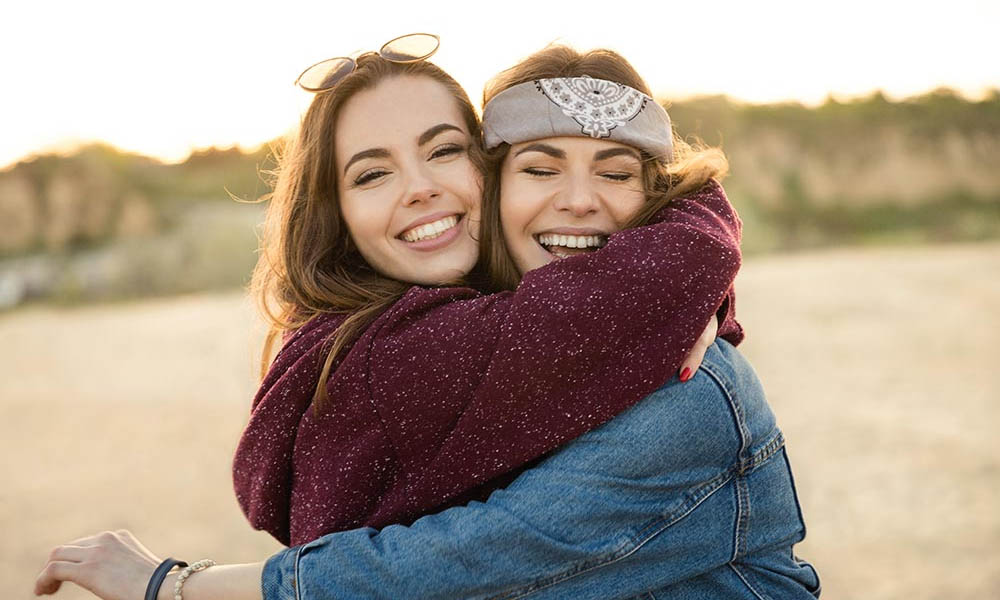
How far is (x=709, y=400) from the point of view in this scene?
1.95m

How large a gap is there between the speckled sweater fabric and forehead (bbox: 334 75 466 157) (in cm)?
51

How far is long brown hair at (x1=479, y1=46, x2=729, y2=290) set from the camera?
2.40 metres

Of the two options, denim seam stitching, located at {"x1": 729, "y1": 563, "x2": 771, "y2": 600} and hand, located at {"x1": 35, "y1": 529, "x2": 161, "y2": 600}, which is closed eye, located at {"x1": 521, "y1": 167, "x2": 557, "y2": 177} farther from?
hand, located at {"x1": 35, "y1": 529, "x2": 161, "y2": 600}

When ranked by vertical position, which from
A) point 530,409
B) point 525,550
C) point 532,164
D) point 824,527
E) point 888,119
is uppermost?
point 532,164

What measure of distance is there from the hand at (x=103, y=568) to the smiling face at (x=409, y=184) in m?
0.89

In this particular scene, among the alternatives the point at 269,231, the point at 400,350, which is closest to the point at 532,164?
the point at 400,350

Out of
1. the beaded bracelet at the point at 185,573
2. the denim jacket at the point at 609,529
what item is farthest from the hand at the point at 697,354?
the beaded bracelet at the point at 185,573

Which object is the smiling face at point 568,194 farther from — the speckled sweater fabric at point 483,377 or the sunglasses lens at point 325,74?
the sunglasses lens at point 325,74

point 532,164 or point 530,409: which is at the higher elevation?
point 532,164

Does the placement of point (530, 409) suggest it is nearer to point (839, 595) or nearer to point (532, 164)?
point (532, 164)

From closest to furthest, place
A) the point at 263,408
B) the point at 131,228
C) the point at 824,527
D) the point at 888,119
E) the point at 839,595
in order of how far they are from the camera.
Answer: the point at 263,408 → the point at 839,595 → the point at 824,527 → the point at 131,228 → the point at 888,119

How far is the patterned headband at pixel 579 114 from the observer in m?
2.30

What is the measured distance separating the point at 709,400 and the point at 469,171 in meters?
0.89

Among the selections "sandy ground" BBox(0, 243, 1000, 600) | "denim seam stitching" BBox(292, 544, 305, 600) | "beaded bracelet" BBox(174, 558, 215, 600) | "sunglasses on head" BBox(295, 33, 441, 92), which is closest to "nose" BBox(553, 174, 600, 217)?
"sunglasses on head" BBox(295, 33, 441, 92)
